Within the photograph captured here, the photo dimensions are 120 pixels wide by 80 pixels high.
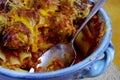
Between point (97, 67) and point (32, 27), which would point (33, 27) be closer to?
point (32, 27)

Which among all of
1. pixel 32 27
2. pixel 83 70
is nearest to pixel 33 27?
pixel 32 27

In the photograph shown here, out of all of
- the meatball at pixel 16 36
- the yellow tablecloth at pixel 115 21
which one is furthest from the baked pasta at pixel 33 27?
the yellow tablecloth at pixel 115 21

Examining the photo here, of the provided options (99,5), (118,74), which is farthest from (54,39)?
(118,74)

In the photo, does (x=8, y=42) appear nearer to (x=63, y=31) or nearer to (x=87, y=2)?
(x=63, y=31)

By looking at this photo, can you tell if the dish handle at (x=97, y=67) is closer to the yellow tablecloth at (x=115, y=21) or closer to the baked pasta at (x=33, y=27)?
the baked pasta at (x=33, y=27)

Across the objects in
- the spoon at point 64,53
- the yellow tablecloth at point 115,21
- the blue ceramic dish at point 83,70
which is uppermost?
the blue ceramic dish at point 83,70

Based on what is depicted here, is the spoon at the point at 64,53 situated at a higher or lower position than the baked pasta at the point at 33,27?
lower

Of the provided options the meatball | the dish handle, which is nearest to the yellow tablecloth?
the dish handle

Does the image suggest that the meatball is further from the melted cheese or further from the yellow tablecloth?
the yellow tablecloth
